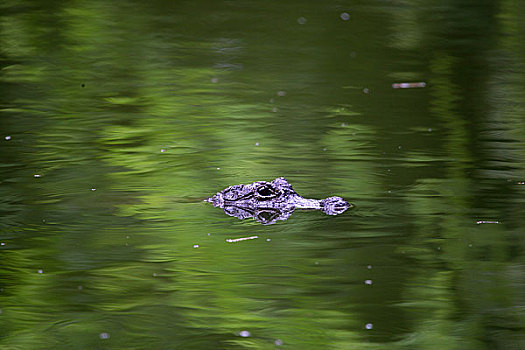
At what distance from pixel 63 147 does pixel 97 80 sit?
272cm

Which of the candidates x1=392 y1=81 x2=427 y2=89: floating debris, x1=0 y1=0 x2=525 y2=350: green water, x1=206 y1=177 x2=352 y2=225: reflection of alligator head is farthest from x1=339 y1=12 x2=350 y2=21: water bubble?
x1=206 y1=177 x2=352 y2=225: reflection of alligator head

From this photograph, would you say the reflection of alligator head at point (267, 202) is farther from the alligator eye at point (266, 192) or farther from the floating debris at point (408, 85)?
the floating debris at point (408, 85)

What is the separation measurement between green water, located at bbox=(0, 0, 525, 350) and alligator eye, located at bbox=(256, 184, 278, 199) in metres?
0.27

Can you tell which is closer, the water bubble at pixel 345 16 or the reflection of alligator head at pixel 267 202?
the reflection of alligator head at pixel 267 202

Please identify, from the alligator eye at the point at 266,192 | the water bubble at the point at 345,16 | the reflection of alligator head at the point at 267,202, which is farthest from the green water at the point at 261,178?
the water bubble at the point at 345,16

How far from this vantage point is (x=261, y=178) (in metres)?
6.34

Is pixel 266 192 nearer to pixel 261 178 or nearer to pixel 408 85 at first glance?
pixel 261 178

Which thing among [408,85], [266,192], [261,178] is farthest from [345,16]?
[266,192]

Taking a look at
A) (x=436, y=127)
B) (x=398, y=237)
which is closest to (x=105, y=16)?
(x=436, y=127)

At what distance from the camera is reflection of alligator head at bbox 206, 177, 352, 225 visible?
5.68 metres

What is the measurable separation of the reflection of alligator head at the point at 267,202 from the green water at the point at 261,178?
0.31 feet

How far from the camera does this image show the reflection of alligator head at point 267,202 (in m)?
5.68

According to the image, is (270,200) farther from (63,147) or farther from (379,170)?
(63,147)

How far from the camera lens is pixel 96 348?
3865 mm
